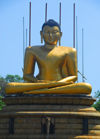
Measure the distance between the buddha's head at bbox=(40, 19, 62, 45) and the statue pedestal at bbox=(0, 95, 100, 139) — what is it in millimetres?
3291

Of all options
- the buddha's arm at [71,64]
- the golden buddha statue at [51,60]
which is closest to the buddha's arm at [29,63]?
the golden buddha statue at [51,60]

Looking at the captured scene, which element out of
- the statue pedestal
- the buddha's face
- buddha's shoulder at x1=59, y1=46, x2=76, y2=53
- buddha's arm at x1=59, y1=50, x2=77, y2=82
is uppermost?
the buddha's face

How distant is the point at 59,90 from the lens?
1594cm

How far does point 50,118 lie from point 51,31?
4.50 metres

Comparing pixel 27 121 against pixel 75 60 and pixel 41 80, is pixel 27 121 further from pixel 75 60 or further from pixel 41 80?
pixel 75 60

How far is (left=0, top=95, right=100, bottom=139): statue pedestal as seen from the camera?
15211 mm

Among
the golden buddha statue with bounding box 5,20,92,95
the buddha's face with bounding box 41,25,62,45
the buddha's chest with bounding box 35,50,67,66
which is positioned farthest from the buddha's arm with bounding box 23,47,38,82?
the buddha's face with bounding box 41,25,62,45

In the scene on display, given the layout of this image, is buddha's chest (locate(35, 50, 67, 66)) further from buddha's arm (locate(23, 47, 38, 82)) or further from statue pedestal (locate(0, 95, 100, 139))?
statue pedestal (locate(0, 95, 100, 139))

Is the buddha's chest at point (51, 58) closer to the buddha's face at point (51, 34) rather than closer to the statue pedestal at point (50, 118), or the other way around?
the buddha's face at point (51, 34)

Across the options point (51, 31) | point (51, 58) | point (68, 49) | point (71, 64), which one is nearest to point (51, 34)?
point (51, 31)

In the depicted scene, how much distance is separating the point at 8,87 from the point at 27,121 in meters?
1.72

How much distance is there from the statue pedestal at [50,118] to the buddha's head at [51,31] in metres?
3.29

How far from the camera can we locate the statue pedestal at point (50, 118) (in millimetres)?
15211

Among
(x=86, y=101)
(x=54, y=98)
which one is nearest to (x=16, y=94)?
(x=54, y=98)
